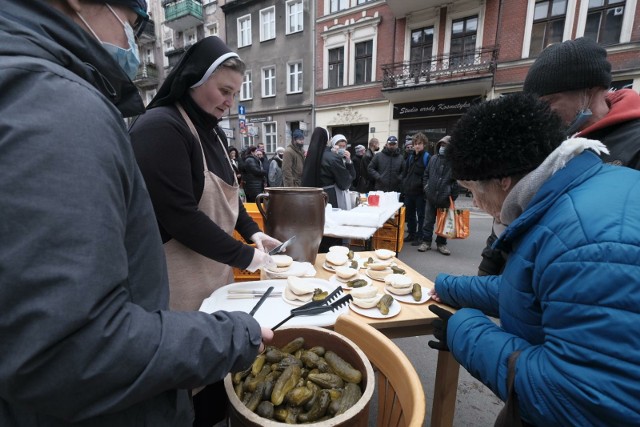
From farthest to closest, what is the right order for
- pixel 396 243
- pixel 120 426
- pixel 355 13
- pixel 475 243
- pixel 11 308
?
pixel 355 13 < pixel 475 243 < pixel 396 243 < pixel 120 426 < pixel 11 308

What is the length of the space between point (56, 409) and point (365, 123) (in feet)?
45.2

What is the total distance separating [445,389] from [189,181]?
143 centimetres

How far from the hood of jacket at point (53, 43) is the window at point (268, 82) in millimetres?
16482

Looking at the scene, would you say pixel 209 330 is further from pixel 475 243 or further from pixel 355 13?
pixel 355 13

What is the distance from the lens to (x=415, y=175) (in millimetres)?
5551

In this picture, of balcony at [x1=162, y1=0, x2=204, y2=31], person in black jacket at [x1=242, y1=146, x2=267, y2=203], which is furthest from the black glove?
balcony at [x1=162, y1=0, x2=204, y2=31]

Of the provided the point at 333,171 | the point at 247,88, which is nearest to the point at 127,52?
the point at 333,171

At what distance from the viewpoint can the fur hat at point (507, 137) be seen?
93 cm

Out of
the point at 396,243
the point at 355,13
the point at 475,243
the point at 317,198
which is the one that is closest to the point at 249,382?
the point at 317,198

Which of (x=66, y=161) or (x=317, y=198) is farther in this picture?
(x=317, y=198)

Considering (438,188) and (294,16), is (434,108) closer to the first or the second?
(438,188)

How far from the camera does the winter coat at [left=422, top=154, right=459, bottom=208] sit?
4.80 m

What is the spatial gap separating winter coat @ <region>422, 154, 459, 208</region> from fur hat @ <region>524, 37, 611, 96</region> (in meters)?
3.31

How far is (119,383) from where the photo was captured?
1.53 feet
